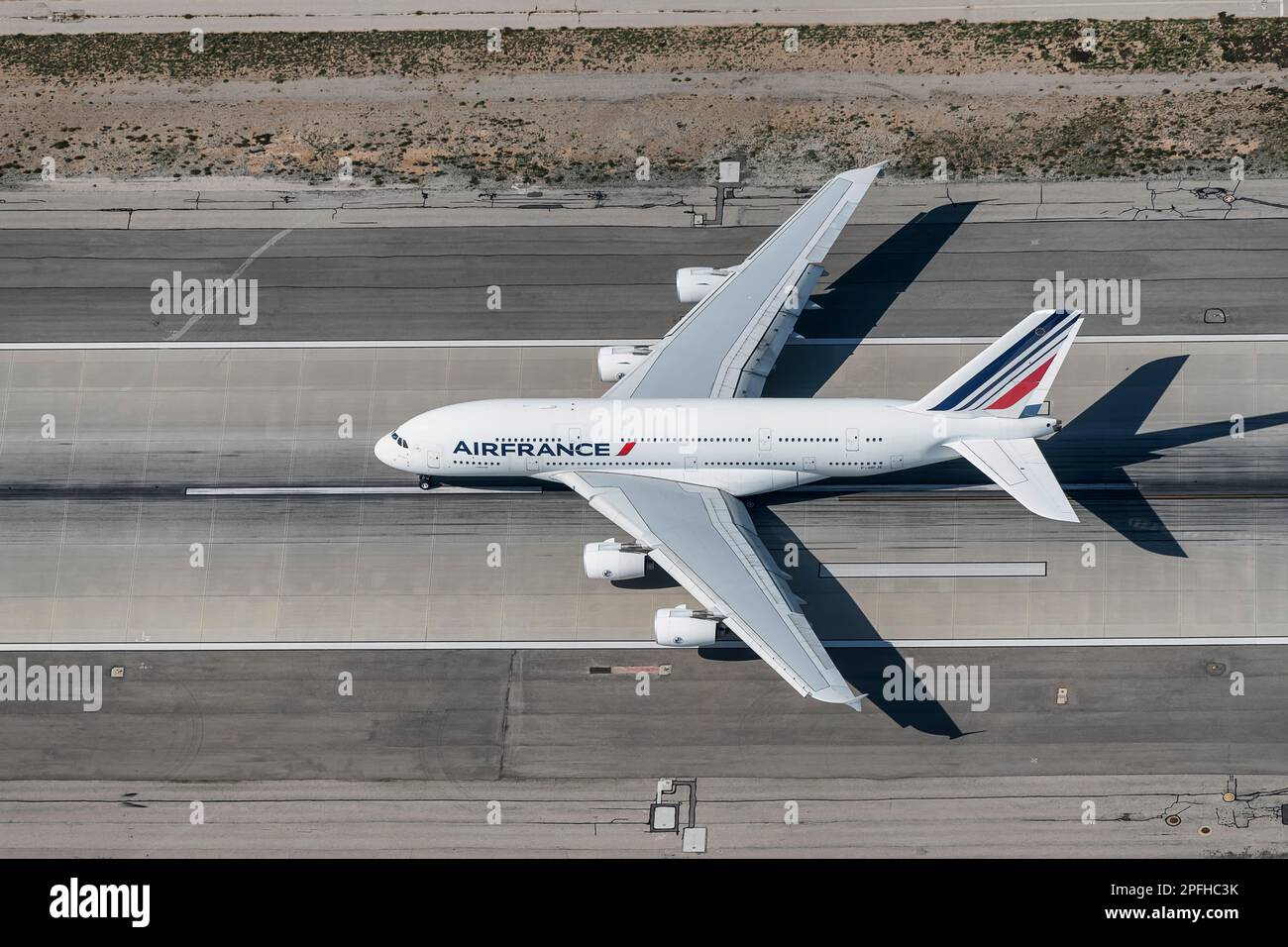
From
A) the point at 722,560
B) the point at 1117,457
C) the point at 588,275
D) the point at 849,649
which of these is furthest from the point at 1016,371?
the point at 588,275

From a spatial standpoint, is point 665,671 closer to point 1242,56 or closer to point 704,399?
point 704,399

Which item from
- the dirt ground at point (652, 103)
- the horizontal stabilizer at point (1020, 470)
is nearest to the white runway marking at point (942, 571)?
the horizontal stabilizer at point (1020, 470)

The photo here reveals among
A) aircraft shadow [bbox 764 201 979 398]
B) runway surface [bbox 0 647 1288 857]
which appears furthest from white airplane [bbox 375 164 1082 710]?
runway surface [bbox 0 647 1288 857]

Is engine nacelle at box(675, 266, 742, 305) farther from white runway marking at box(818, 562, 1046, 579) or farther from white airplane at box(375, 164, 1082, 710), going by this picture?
white runway marking at box(818, 562, 1046, 579)

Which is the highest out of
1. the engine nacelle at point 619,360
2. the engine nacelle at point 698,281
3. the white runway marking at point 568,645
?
the engine nacelle at point 698,281

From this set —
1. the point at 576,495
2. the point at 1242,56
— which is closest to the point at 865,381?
the point at 576,495

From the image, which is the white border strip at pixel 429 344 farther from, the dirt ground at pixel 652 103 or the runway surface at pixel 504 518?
the dirt ground at pixel 652 103
